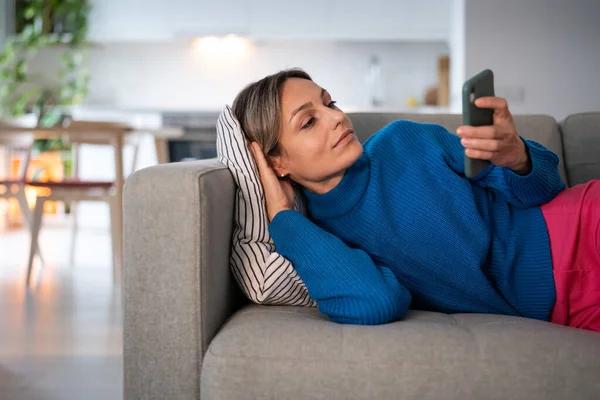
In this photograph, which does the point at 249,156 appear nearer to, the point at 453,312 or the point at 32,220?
the point at 453,312

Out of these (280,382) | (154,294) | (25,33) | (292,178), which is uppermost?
Answer: (25,33)

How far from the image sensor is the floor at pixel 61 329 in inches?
90.0

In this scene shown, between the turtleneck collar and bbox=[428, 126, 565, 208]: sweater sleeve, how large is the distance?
8.1 inches

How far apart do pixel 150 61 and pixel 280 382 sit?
6379 mm

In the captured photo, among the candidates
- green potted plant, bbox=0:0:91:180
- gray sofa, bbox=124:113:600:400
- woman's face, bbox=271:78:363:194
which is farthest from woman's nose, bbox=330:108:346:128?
green potted plant, bbox=0:0:91:180

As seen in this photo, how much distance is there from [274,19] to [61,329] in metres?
4.39

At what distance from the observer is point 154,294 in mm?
1425

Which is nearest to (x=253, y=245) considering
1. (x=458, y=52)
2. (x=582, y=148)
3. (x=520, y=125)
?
(x=520, y=125)

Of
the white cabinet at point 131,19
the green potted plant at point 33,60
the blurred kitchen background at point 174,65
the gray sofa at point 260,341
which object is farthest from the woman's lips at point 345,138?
the green potted plant at point 33,60

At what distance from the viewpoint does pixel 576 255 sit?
1.65 meters

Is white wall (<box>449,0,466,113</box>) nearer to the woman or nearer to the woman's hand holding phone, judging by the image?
the woman

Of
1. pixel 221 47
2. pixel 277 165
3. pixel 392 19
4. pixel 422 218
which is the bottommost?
pixel 422 218

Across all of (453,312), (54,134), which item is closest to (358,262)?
(453,312)

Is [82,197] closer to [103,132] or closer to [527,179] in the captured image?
[103,132]
